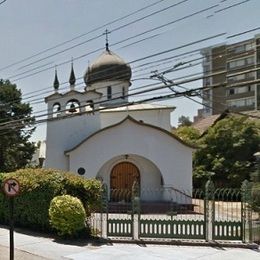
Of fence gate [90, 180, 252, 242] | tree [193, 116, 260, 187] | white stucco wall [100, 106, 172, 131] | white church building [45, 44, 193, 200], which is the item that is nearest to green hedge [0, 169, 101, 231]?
fence gate [90, 180, 252, 242]

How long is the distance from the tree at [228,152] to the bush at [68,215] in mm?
18653

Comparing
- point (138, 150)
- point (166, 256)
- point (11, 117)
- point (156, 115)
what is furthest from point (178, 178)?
point (11, 117)

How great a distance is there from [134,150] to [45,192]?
972 centimetres

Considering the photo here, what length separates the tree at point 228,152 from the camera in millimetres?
29391

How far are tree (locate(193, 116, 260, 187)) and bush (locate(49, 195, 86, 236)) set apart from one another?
18.7m

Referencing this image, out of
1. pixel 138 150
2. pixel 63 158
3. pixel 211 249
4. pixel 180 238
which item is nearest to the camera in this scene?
pixel 211 249

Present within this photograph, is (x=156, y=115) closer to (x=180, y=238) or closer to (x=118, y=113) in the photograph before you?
(x=118, y=113)

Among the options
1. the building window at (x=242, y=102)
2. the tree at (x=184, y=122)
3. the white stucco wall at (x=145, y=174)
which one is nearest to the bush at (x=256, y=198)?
the white stucco wall at (x=145, y=174)

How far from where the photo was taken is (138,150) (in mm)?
22984

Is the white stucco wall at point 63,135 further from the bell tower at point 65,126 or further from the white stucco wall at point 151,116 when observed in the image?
the white stucco wall at point 151,116

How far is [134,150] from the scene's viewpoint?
22969mm

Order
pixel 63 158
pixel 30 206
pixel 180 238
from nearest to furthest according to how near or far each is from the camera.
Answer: pixel 180 238 < pixel 30 206 < pixel 63 158

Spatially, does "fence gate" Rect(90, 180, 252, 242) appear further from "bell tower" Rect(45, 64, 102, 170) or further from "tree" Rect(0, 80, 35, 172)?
"tree" Rect(0, 80, 35, 172)

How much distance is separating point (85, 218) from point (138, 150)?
33.8ft
